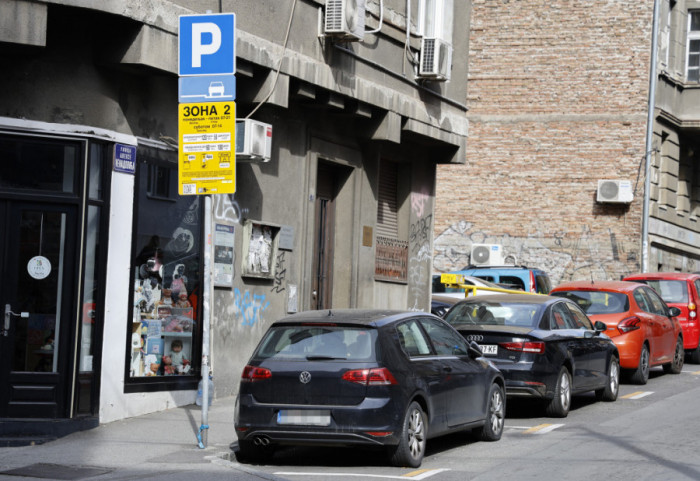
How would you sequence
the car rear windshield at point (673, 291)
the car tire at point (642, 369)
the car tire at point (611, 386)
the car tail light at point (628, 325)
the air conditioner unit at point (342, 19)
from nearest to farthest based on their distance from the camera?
the air conditioner unit at point (342, 19)
the car tire at point (611, 386)
the car tail light at point (628, 325)
the car tire at point (642, 369)
the car rear windshield at point (673, 291)

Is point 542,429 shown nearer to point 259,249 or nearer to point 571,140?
point 259,249

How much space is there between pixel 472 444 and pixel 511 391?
161 centimetres

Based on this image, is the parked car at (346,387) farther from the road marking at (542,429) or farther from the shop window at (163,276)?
the shop window at (163,276)

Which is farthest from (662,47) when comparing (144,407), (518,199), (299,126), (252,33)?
(144,407)

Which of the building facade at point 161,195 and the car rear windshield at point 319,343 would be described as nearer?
the car rear windshield at point 319,343

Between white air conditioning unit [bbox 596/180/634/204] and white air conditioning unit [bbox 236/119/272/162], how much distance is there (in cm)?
1873

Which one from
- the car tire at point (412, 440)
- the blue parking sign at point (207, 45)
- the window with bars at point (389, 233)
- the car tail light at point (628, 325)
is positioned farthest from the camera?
the window with bars at point (389, 233)

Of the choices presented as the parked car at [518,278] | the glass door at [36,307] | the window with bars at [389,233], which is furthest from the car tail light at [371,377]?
the parked car at [518,278]

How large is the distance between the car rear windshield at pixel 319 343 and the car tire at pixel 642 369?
879cm

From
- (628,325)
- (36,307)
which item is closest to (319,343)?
(36,307)

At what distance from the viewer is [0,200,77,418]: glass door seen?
1179cm

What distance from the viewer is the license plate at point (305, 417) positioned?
9.88 metres

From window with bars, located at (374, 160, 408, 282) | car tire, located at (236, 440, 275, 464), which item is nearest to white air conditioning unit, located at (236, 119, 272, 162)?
car tire, located at (236, 440, 275, 464)

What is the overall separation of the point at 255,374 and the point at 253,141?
4412mm
